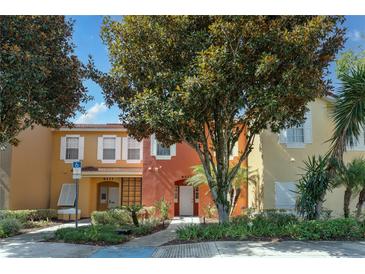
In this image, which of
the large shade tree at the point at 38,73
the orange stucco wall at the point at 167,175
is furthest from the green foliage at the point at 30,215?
the orange stucco wall at the point at 167,175

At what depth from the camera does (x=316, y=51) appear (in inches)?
408

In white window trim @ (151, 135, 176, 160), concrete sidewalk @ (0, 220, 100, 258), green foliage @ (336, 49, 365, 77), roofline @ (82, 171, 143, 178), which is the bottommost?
concrete sidewalk @ (0, 220, 100, 258)

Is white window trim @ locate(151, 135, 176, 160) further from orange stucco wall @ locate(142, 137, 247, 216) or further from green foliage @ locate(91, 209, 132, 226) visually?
green foliage @ locate(91, 209, 132, 226)

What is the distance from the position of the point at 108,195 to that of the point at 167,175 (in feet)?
15.8

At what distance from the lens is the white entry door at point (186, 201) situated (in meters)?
19.1

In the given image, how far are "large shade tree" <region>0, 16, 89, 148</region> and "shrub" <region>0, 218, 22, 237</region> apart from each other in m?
2.57

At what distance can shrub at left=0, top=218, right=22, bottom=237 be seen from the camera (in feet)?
39.9

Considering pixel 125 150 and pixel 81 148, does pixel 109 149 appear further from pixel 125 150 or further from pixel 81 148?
pixel 81 148

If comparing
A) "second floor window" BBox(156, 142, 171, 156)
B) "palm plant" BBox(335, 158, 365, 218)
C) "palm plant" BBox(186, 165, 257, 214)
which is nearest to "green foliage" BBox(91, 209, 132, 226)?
"palm plant" BBox(186, 165, 257, 214)

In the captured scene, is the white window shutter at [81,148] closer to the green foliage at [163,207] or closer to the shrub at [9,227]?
the green foliage at [163,207]

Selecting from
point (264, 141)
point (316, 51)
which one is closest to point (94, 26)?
point (316, 51)

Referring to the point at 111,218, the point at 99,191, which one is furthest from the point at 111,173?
the point at 111,218

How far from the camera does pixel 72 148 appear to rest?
→ 789 inches
